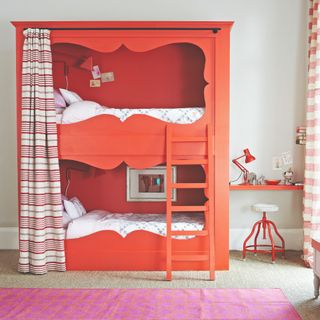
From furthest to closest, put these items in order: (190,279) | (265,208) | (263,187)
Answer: (263,187) → (265,208) → (190,279)

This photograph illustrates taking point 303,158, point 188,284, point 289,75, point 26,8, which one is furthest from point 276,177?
point 26,8

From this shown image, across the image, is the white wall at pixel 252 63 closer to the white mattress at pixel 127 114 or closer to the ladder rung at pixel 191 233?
the white mattress at pixel 127 114

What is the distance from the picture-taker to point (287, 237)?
5.54 m

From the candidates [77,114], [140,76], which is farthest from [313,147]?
[77,114]

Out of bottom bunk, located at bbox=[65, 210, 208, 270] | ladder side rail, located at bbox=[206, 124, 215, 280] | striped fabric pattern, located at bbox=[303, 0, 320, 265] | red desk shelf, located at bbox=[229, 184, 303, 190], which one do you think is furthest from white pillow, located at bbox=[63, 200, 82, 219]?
striped fabric pattern, located at bbox=[303, 0, 320, 265]

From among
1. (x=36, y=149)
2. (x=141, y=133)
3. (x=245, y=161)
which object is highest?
(x=141, y=133)

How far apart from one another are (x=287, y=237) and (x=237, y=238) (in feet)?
1.83

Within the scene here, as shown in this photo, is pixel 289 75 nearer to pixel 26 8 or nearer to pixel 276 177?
pixel 276 177

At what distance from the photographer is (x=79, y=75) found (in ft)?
17.9

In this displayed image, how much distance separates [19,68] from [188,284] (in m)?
2.54

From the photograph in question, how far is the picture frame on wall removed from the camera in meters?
5.45

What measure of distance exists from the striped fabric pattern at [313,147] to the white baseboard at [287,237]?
50 centimetres

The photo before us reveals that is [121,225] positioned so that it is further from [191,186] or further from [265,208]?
[265,208]

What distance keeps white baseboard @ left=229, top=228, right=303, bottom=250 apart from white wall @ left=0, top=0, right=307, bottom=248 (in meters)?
0.06
